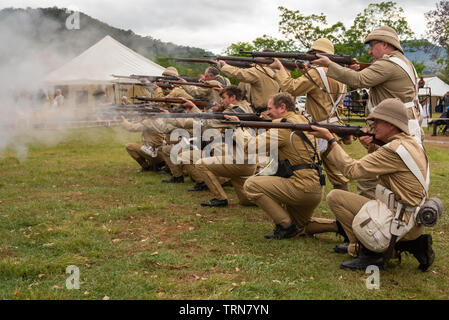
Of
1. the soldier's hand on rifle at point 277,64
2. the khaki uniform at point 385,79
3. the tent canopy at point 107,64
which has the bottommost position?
the khaki uniform at point 385,79

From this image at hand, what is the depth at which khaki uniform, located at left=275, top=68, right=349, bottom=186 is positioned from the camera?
7.10 meters

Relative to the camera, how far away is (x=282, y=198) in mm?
6312

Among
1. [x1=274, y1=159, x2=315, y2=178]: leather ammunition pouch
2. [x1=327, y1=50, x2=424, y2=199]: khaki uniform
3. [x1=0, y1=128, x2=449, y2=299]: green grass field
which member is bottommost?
[x1=0, y1=128, x2=449, y2=299]: green grass field

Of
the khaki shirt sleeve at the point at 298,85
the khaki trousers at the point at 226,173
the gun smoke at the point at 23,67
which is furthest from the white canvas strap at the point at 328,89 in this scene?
the gun smoke at the point at 23,67

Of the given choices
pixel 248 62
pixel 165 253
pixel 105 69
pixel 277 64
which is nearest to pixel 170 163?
pixel 248 62

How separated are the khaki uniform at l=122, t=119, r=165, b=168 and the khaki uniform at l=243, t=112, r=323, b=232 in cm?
601

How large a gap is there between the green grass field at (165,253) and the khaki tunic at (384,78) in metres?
2.22

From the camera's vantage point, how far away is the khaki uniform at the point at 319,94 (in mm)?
7102

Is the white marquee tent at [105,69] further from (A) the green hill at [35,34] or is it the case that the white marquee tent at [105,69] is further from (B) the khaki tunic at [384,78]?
(B) the khaki tunic at [384,78]

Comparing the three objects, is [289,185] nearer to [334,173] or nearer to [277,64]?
[334,173]

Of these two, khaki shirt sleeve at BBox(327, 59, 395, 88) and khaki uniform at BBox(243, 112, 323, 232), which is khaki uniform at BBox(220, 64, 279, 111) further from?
khaki shirt sleeve at BBox(327, 59, 395, 88)

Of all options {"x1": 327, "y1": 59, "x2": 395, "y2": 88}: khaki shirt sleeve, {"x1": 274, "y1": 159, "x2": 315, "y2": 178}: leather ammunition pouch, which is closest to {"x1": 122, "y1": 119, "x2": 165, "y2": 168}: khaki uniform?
{"x1": 274, "y1": 159, "x2": 315, "y2": 178}: leather ammunition pouch

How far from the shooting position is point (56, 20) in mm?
10031
